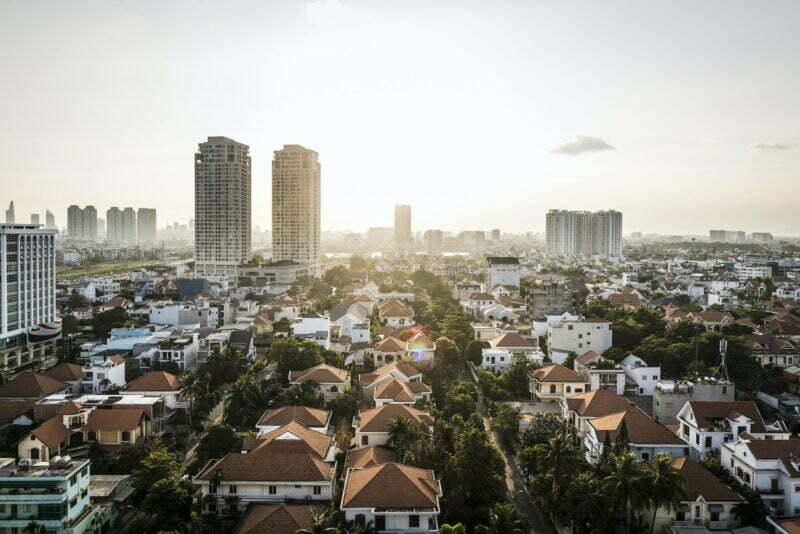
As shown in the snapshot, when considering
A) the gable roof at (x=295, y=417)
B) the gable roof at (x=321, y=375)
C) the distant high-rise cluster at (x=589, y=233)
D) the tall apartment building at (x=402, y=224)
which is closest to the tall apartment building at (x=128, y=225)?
the tall apartment building at (x=402, y=224)

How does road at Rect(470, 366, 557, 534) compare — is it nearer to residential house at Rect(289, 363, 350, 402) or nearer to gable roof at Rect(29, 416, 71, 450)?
residential house at Rect(289, 363, 350, 402)

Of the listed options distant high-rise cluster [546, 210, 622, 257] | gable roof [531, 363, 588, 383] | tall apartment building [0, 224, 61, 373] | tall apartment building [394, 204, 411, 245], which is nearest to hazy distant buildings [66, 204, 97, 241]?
tall apartment building [394, 204, 411, 245]

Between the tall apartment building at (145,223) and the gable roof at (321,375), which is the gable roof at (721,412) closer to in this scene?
the gable roof at (321,375)

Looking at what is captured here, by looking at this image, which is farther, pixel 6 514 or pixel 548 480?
pixel 548 480

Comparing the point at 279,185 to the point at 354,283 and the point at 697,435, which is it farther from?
the point at 697,435

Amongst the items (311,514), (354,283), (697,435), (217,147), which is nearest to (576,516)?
(311,514)
